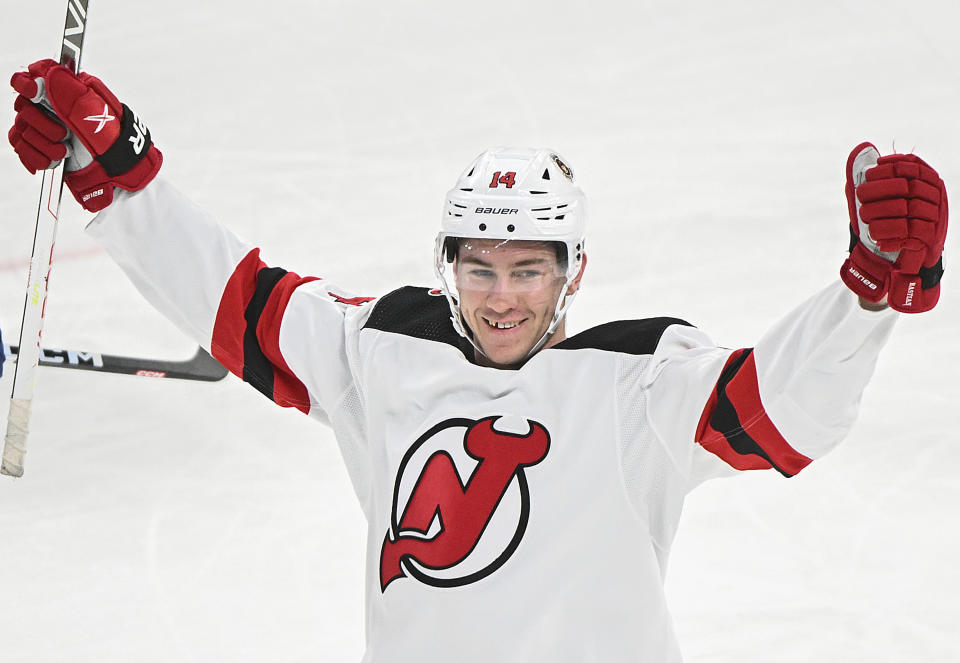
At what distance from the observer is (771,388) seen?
1.80 meters

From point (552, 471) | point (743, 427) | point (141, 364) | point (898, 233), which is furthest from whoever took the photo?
point (141, 364)

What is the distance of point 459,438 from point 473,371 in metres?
0.11

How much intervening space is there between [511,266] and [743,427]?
465 millimetres

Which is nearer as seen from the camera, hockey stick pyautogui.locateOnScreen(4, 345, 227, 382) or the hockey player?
the hockey player

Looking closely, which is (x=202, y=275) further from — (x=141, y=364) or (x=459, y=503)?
(x=141, y=364)

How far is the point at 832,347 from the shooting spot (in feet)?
5.58

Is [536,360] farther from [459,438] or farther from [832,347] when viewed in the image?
[832,347]

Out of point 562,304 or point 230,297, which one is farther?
point 230,297

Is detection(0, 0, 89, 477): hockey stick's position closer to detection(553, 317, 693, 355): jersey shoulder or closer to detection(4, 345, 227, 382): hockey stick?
detection(4, 345, 227, 382): hockey stick

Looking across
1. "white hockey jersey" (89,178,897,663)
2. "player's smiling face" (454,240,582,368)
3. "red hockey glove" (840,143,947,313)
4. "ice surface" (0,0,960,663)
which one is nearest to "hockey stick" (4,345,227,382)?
"ice surface" (0,0,960,663)

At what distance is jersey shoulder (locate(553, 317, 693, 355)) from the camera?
2025mm

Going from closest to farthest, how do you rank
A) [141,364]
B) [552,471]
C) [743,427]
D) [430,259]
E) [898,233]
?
[898,233] → [743,427] → [552,471] → [141,364] → [430,259]

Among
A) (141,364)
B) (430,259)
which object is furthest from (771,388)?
(430,259)

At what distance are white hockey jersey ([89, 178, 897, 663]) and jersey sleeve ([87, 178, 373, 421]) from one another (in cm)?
11
